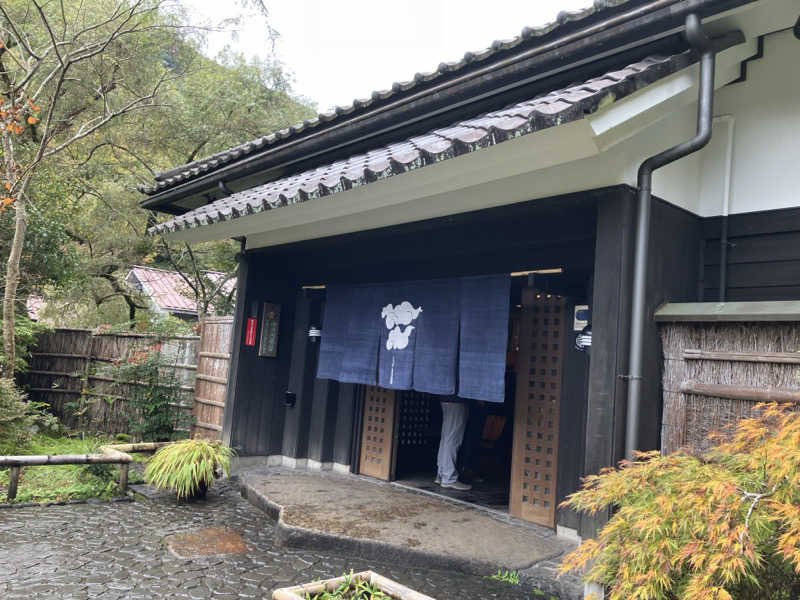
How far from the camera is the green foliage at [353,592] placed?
3258 mm

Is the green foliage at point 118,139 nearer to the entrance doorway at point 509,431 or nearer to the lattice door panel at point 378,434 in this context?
the lattice door panel at point 378,434

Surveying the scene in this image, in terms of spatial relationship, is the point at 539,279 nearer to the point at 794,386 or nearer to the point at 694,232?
the point at 694,232

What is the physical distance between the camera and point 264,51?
873 centimetres

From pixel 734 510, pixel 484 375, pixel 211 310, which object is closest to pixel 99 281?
pixel 211 310

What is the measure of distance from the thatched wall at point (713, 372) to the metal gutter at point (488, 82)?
6.96ft

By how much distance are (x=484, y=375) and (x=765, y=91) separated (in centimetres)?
344

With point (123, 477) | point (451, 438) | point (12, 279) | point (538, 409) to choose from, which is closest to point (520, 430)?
point (538, 409)

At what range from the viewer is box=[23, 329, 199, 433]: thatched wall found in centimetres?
1029

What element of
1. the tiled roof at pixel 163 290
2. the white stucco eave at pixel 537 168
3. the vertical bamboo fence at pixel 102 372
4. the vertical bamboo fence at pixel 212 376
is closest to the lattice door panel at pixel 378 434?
the vertical bamboo fence at pixel 212 376

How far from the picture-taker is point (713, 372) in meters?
4.15

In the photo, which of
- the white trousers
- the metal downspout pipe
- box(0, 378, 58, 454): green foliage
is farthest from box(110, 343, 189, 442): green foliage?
the metal downspout pipe

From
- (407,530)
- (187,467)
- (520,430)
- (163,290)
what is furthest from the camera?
(163,290)

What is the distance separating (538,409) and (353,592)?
3.32m

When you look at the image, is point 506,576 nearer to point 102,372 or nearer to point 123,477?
point 123,477
